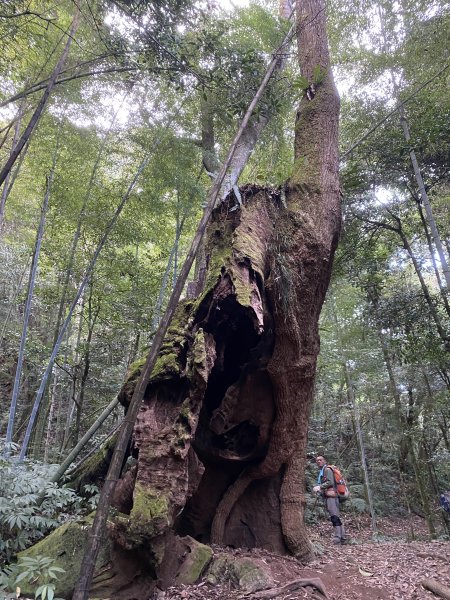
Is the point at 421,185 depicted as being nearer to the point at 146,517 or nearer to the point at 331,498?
the point at 331,498

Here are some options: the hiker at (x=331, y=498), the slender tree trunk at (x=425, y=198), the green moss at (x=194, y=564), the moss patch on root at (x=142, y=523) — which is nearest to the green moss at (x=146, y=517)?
the moss patch on root at (x=142, y=523)

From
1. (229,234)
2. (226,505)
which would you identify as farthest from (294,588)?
(229,234)

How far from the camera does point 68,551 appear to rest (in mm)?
3203

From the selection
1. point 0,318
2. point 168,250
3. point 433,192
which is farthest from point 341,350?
point 0,318

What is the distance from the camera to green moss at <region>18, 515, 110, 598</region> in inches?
117

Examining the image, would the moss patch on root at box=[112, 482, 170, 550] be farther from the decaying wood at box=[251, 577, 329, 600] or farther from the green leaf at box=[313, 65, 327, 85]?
the green leaf at box=[313, 65, 327, 85]

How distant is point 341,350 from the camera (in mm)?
10492

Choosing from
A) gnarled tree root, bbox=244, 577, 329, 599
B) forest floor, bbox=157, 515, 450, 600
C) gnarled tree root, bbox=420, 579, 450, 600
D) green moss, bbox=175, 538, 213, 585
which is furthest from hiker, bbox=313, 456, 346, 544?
green moss, bbox=175, 538, 213, 585

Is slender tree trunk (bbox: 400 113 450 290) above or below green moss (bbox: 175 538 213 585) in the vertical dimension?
above

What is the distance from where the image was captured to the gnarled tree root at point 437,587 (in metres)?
3.52

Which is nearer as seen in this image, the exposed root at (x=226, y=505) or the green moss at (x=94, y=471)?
the exposed root at (x=226, y=505)

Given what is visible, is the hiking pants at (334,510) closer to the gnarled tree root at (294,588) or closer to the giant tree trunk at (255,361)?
the giant tree trunk at (255,361)

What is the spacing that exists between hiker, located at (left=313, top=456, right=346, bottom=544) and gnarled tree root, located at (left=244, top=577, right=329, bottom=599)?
130 inches

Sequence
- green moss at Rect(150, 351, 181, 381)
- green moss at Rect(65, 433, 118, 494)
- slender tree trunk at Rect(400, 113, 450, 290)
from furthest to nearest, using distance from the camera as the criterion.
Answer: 1. slender tree trunk at Rect(400, 113, 450, 290)
2. green moss at Rect(65, 433, 118, 494)
3. green moss at Rect(150, 351, 181, 381)
